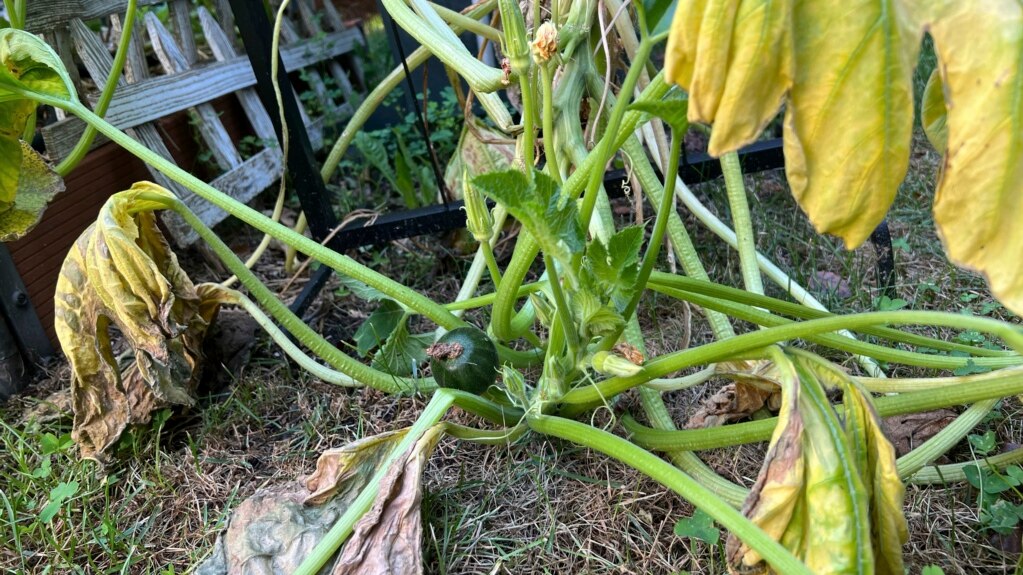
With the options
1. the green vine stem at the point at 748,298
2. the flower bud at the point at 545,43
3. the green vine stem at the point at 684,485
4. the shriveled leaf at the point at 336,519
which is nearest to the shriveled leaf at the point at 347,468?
the shriveled leaf at the point at 336,519

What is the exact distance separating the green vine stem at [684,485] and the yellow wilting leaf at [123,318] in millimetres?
802

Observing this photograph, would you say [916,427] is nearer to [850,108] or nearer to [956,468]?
[956,468]

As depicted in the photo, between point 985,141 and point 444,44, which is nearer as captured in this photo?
point 985,141

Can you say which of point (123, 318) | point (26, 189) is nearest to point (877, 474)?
point (123, 318)

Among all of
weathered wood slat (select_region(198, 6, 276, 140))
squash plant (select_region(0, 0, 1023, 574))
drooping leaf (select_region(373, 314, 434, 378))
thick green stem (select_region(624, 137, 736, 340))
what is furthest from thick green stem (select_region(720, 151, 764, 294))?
weathered wood slat (select_region(198, 6, 276, 140))

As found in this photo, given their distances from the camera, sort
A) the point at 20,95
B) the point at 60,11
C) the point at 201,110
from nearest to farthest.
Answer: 1. the point at 20,95
2. the point at 60,11
3. the point at 201,110

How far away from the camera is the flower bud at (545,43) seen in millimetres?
1094

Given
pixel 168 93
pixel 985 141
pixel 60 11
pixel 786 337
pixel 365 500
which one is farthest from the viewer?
pixel 168 93

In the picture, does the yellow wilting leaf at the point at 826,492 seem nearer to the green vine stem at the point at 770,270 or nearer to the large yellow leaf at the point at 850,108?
the large yellow leaf at the point at 850,108

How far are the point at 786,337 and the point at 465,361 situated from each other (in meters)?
0.55

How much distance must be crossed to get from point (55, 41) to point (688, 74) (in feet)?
5.93

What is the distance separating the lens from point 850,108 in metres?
0.83

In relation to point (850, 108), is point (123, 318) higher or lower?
lower

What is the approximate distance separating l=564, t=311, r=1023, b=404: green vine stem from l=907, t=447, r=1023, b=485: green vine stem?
0.16m
